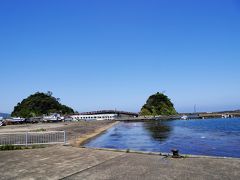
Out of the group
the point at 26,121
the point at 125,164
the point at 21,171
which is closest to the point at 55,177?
the point at 21,171

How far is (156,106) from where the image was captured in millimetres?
182750

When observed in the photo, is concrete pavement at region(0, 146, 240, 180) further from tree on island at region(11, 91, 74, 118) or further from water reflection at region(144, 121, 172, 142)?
tree on island at region(11, 91, 74, 118)

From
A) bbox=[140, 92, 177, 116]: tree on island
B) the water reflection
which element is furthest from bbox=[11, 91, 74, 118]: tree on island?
the water reflection

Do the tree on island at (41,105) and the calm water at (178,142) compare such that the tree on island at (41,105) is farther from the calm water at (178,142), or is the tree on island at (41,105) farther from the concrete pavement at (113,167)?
the concrete pavement at (113,167)

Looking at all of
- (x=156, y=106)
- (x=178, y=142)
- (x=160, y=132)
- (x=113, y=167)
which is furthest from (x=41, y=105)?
(x=113, y=167)

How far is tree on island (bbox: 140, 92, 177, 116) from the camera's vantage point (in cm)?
18062

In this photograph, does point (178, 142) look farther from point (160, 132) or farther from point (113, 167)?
point (113, 167)

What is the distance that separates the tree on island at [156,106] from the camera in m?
181

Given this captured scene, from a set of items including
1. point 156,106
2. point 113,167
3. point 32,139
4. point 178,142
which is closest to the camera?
point 113,167

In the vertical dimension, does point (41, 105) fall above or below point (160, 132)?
above

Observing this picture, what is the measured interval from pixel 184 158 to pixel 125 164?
3438 millimetres

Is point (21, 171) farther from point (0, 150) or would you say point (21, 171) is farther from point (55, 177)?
point (0, 150)

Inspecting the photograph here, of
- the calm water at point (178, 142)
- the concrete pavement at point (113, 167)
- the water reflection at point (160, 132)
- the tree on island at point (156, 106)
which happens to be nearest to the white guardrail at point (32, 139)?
the concrete pavement at point (113, 167)

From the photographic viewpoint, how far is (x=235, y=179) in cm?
1107
